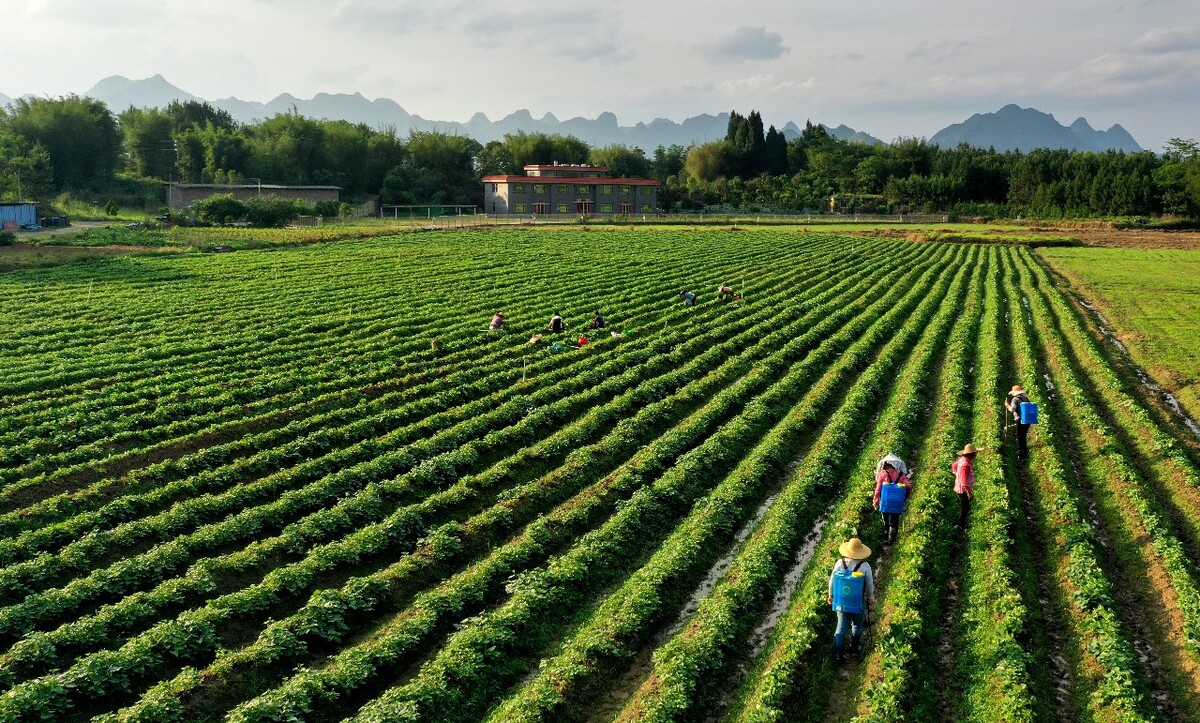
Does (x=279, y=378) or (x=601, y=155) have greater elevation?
(x=601, y=155)

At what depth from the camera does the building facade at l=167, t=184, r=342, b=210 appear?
337ft

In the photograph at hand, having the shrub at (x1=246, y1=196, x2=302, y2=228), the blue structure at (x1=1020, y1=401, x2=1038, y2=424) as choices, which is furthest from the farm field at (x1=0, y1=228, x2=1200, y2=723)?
the shrub at (x1=246, y1=196, x2=302, y2=228)

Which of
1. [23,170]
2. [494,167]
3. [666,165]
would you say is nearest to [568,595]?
[23,170]

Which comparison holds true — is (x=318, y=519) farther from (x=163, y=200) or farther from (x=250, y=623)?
(x=163, y=200)

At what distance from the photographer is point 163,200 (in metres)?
109

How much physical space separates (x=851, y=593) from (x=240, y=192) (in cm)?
10807

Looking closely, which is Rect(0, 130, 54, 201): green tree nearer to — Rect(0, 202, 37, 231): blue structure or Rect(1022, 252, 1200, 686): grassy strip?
Rect(0, 202, 37, 231): blue structure

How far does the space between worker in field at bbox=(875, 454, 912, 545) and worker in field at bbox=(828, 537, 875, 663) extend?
357 cm

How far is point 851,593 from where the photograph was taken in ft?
38.8

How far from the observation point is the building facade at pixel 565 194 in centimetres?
11306

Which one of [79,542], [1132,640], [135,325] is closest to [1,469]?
[79,542]

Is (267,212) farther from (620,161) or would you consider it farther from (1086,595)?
(1086,595)

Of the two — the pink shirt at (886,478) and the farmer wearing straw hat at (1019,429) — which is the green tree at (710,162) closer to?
the farmer wearing straw hat at (1019,429)

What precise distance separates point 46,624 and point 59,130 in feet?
396
